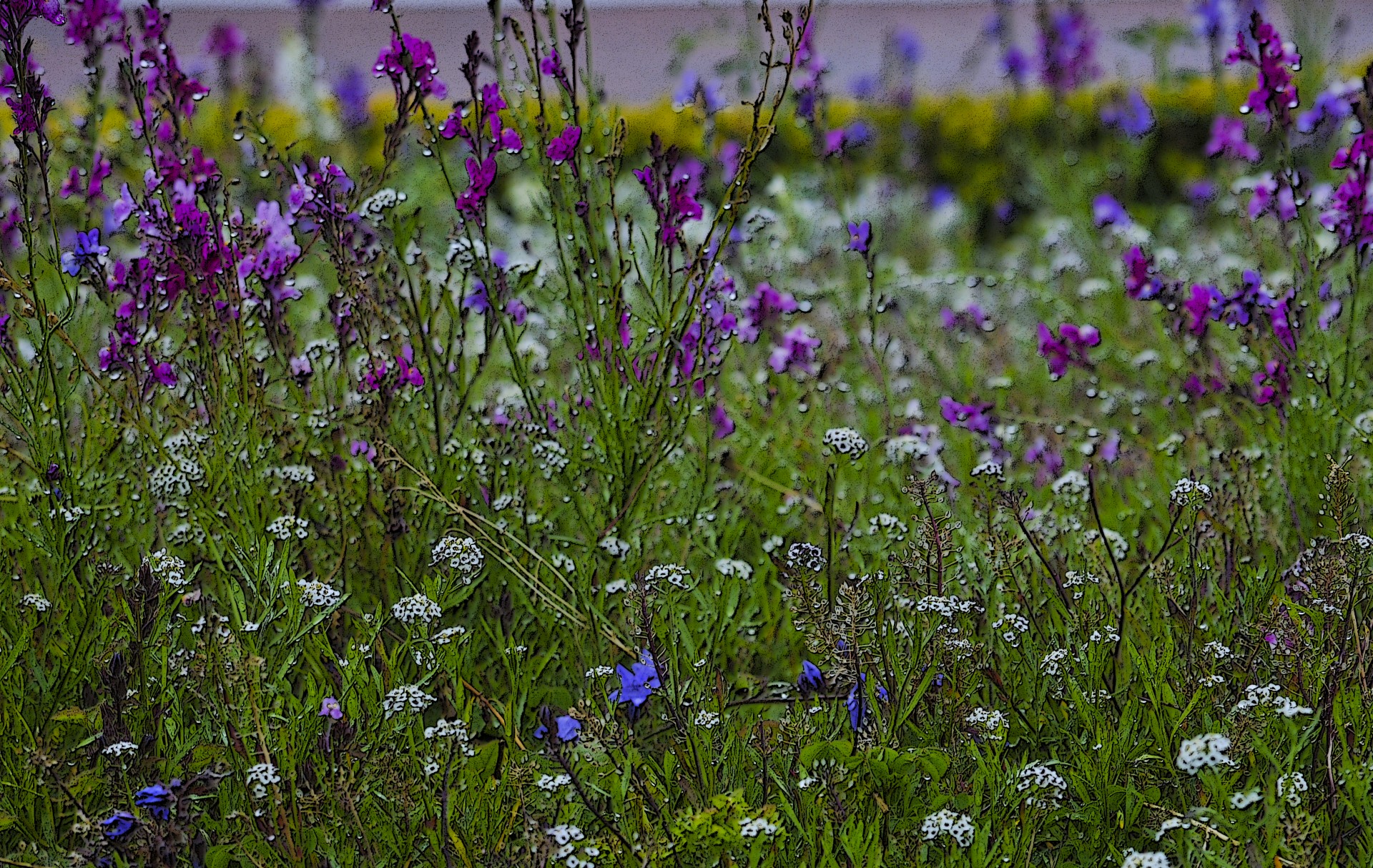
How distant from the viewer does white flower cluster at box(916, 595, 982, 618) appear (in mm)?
1858

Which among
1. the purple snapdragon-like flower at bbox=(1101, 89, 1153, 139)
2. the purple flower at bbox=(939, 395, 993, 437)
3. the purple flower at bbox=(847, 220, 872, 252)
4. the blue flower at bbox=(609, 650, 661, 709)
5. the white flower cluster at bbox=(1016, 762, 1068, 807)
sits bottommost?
the white flower cluster at bbox=(1016, 762, 1068, 807)

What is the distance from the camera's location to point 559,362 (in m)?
4.20

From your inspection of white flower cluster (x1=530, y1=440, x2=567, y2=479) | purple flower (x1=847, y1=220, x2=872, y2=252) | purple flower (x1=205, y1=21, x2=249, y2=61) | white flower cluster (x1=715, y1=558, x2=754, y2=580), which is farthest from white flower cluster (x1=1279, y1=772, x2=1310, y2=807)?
purple flower (x1=205, y1=21, x2=249, y2=61)

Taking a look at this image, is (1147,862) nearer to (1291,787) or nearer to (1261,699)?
(1291,787)

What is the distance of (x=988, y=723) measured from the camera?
1807 mm

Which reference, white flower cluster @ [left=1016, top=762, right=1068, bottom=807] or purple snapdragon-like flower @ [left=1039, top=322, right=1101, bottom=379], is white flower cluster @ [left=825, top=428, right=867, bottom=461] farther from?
purple snapdragon-like flower @ [left=1039, top=322, right=1101, bottom=379]

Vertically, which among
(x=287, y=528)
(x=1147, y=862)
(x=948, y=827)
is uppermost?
(x=287, y=528)

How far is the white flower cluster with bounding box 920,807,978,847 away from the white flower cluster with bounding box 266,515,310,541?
1123 millimetres

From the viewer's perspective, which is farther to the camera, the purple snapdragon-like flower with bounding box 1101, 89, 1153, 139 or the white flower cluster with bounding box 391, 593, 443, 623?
the purple snapdragon-like flower with bounding box 1101, 89, 1153, 139

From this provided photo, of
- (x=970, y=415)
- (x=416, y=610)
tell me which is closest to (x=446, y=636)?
(x=416, y=610)

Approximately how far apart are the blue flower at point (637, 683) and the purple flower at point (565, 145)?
3.02ft

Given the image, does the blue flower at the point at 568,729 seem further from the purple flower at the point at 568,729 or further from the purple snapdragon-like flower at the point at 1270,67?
the purple snapdragon-like flower at the point at 1270,67

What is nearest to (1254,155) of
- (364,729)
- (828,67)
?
(828,67)

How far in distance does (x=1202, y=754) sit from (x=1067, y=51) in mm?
5035
